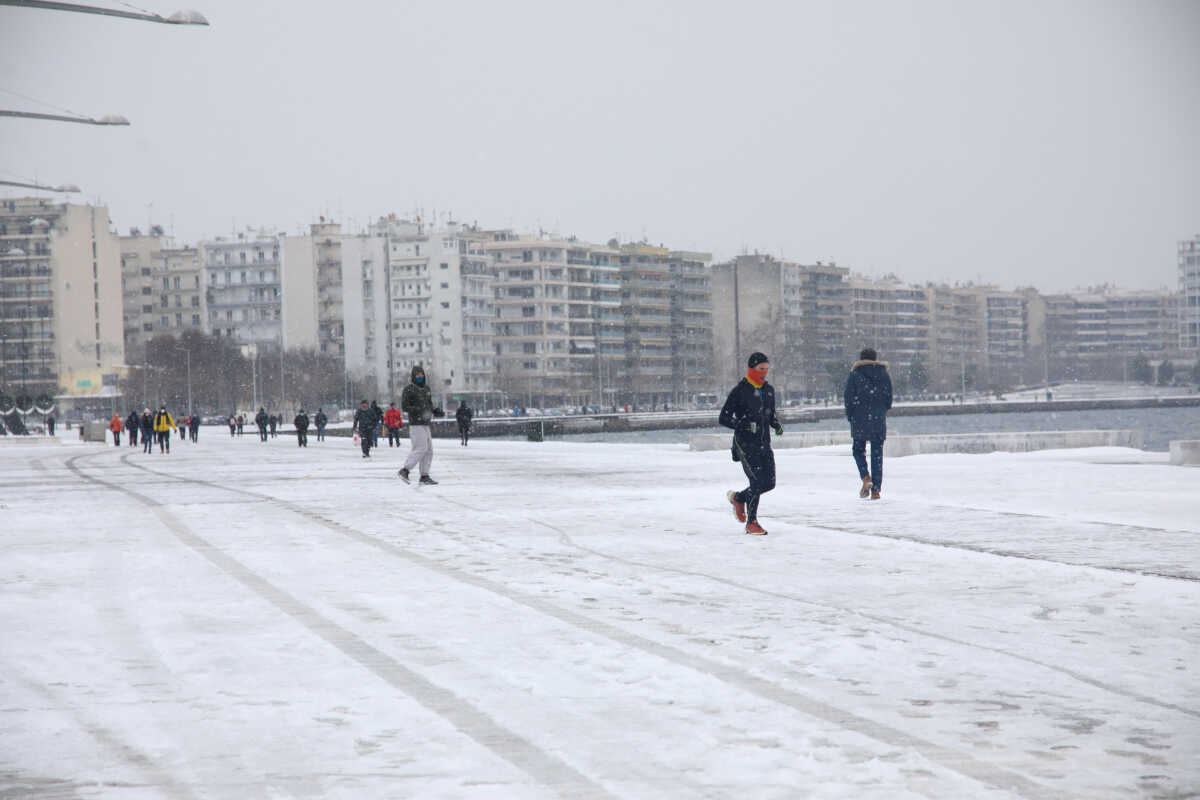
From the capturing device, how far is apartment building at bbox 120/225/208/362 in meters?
178

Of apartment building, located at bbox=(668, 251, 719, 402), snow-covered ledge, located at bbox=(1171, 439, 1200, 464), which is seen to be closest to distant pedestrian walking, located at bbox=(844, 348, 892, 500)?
snow-covered ledge, located at bbox=(1171, 439, 1200, 464)

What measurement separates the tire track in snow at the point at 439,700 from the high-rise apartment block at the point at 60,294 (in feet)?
512

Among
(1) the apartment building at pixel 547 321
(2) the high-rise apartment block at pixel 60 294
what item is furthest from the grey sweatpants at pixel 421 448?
(1) the apartment building at pixel 547 321

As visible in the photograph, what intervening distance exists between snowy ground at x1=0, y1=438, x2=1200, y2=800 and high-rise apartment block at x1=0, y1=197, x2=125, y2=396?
497 feet

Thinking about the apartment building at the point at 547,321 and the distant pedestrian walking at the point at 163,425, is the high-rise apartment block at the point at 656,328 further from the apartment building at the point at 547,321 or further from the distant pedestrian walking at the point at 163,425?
the distant pedestrian walking at the point at 163,425

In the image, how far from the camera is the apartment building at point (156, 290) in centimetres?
17762

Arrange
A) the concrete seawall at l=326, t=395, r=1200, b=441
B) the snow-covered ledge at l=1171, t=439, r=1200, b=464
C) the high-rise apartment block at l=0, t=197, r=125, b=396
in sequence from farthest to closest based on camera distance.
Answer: the high-rise apartment block at l=0, t=197, r=125, b=396 < the concrete seawall at l=326, t=395, r=1200, b=441 < the snow-covered ledge at l=1171, t=439, r=1200, b=464

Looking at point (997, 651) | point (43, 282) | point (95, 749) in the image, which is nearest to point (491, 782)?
point (95, 749)

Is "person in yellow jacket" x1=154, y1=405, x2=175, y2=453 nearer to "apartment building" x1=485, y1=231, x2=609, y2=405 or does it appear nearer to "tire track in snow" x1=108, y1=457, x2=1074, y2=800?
"tire track in snow" x1=108, y1=457, x2=1074, y2=800

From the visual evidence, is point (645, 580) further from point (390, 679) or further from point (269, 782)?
point (269, 782)

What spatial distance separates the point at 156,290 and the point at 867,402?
566ft

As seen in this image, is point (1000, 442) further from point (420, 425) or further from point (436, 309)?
point (436, 309)

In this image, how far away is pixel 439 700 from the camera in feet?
19.4

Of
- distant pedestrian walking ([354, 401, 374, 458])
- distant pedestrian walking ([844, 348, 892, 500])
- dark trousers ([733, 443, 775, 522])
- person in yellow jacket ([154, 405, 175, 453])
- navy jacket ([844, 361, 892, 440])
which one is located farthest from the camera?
person in yellow jacket ([154, 405, 175, 453])
